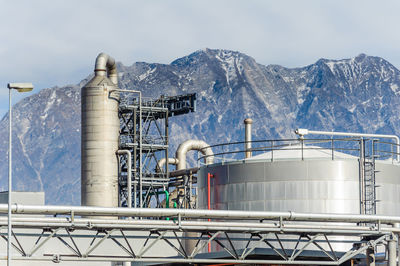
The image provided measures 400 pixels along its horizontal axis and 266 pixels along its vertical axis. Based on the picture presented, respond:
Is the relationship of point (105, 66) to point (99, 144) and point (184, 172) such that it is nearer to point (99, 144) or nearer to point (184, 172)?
point (99, 144)

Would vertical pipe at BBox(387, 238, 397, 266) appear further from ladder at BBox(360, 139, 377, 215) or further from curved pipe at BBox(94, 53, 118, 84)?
curved pipe at BBox(94, 53, 118, 84)

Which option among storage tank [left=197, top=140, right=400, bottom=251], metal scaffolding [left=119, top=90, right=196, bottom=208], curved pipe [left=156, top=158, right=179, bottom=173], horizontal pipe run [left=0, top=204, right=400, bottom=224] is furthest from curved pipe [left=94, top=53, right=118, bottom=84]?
horizontal pipe run [left=0, top=204, right=400, bottom=224]

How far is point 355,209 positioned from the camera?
38844 millimetres

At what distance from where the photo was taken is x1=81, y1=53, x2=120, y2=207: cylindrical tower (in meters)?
60.2

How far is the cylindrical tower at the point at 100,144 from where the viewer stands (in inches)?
2371

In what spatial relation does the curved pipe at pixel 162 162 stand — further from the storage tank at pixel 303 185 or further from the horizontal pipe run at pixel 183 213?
the horizontal pipe run at pixel 183 213

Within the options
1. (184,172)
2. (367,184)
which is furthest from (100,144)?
(367,184)

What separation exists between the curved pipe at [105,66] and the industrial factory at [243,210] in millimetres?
424

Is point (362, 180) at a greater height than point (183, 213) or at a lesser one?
greater

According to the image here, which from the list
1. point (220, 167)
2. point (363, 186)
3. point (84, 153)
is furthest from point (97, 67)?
point (363, 186)

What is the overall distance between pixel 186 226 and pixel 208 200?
35.4 feet

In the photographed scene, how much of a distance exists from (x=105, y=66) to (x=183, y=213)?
35.7 meters

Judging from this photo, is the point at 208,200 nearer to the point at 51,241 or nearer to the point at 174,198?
the point at 51,241

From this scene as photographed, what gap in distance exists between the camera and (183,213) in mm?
30984
